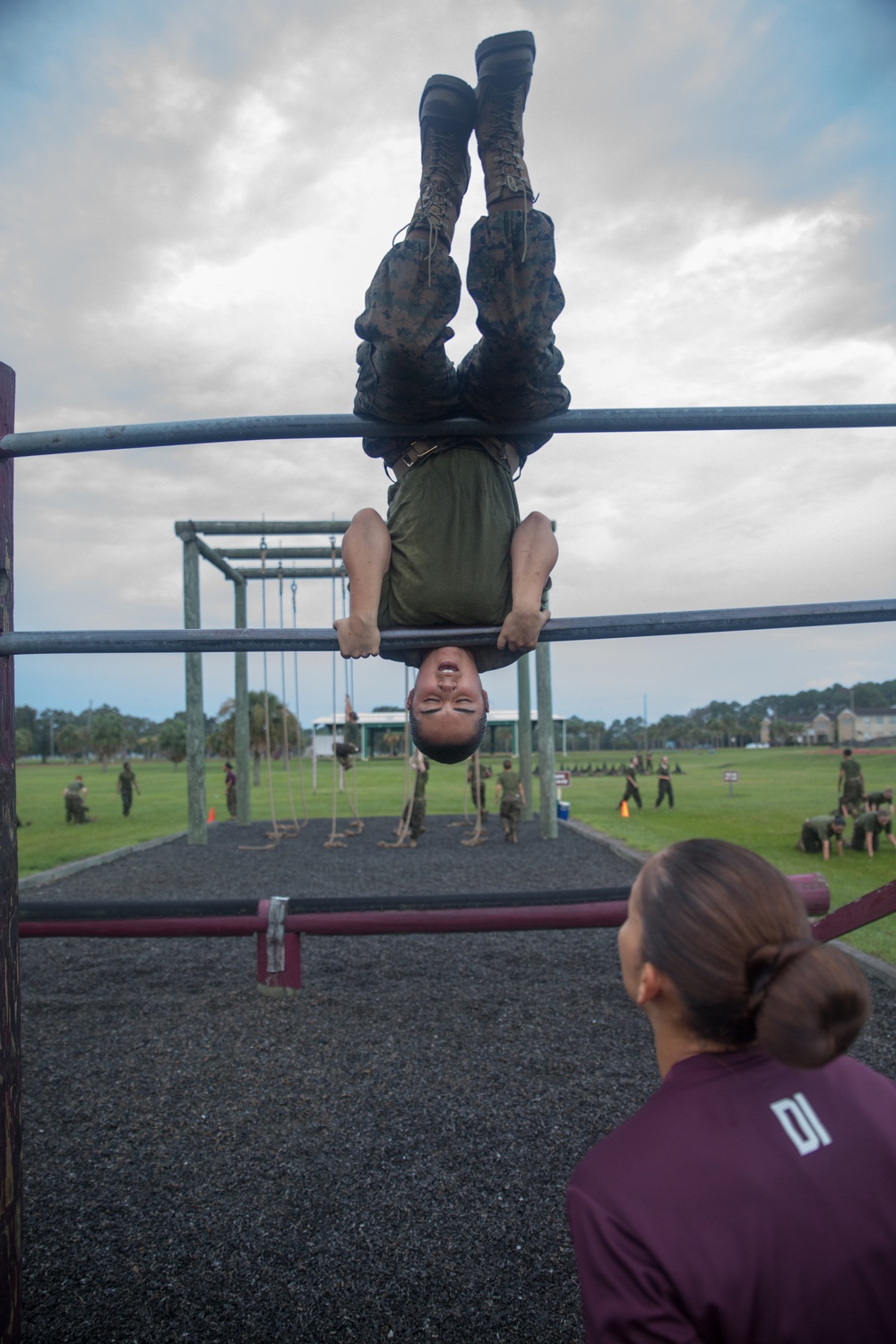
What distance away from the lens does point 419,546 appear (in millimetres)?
2586

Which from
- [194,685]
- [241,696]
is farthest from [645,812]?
[194,685]

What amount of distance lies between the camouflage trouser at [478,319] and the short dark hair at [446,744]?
3.06 ft

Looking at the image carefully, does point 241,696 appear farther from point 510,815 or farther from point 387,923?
point 387,923

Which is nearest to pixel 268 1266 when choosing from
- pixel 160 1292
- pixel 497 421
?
pixel 160 1292

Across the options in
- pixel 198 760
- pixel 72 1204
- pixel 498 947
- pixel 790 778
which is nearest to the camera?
pixel 72 1204

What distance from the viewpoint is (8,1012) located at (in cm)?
206

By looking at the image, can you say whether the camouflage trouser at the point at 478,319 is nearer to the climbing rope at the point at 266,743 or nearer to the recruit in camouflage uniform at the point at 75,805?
the climbing rope at the point at 266,743

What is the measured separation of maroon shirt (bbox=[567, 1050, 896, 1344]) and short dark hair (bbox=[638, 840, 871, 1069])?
0.11 meters

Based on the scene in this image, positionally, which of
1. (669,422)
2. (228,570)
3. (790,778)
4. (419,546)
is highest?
(228,570)

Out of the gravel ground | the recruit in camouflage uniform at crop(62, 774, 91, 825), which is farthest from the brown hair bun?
the recruit in camouflage uniform at crop(62, 774, 91, 825)

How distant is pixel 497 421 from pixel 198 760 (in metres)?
9.93

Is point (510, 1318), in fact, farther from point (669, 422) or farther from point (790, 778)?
point (790, 778)

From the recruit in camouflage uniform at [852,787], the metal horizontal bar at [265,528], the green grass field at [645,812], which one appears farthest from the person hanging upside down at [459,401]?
the recruit in camouflage uniform at [852,787]

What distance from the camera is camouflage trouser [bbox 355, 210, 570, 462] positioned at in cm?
234
